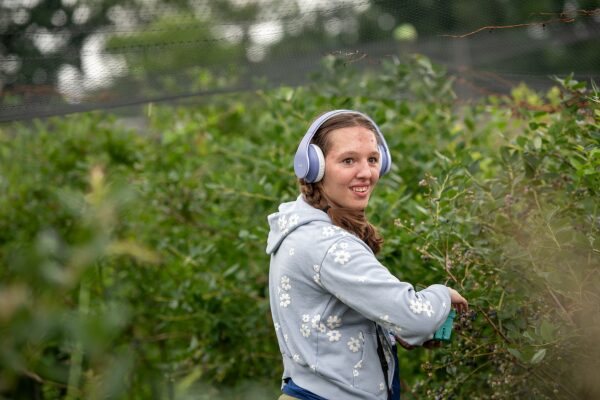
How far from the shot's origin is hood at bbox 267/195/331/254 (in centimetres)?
248

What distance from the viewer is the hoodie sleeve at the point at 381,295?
7.39 ft

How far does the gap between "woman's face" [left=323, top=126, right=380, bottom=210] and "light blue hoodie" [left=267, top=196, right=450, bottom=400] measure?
0.08 m

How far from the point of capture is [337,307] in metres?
2.43

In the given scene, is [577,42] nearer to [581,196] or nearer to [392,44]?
[392,44]

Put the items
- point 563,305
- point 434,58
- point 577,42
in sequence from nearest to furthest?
point 563,305, point 577,42, point 434,58

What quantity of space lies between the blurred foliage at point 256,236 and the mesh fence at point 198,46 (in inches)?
5.6

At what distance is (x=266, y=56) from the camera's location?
13.8ft

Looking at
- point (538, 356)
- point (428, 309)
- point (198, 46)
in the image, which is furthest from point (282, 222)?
point (198, 46)

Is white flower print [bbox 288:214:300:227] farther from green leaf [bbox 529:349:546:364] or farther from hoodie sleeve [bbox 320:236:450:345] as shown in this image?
green leaf [bbox 529:349:546:364]

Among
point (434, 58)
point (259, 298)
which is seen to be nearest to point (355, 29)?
point (434, 58)

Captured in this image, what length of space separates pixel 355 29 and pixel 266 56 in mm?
513

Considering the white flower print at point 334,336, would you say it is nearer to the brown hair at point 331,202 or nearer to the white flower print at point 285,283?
the white flower print at point 285,283

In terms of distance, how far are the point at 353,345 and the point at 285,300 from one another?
0.72 feet

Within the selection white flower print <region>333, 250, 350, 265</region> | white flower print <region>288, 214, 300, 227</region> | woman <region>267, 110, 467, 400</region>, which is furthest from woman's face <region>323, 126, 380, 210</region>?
white flower print <region>333, 250, 350, 265</region>
